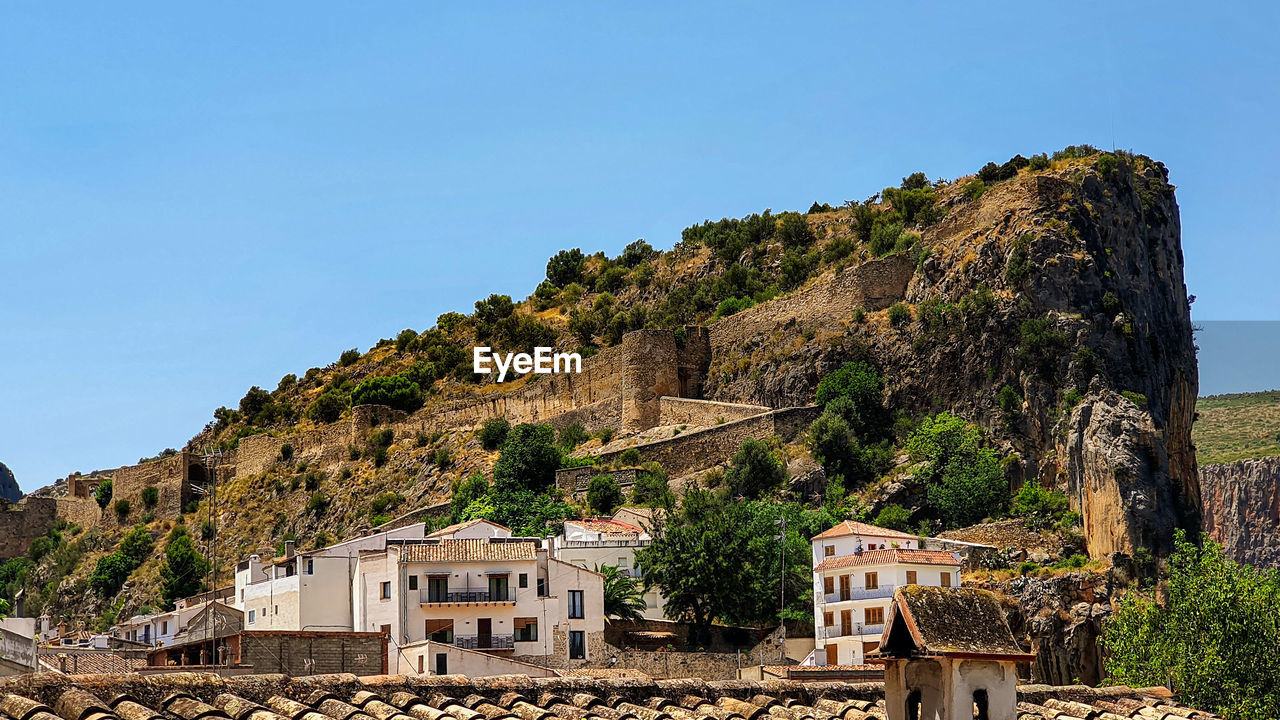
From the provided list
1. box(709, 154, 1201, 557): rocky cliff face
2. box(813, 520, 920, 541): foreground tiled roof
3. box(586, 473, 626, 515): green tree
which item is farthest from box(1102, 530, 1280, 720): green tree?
box(586, 473, 626, 515): green tree

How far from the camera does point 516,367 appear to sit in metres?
102

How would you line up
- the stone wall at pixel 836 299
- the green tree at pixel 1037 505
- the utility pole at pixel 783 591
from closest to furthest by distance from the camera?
1. the utility pole at pixel 783 591
2. the green tree at pixel 1037 505
3. the stone wall at pixel 836 299

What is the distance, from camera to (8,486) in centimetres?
16188

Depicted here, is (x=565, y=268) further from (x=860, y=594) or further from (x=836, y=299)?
(x=860, y=594)

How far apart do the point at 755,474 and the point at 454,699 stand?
4936cm

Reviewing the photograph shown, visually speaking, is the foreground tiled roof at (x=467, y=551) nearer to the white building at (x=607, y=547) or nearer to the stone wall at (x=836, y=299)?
the white building at (x=607, y=547)

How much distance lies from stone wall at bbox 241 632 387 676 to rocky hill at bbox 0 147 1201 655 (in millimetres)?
34314

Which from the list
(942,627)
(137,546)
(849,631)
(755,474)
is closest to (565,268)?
(137,546)

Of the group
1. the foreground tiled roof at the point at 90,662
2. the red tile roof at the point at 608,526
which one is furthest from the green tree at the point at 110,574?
the foreground tiled roof at the point at 90,662

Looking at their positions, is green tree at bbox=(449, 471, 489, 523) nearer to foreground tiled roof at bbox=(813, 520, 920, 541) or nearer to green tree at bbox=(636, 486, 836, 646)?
green tree at bbox=(636, 486, 836, 646)

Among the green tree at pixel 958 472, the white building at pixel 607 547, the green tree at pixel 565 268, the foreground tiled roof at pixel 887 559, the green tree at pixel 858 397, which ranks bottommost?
the foreground tiled roof at pixel 887 559

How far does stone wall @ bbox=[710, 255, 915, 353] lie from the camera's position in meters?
75.6

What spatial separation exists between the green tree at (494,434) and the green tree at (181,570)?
14778mm

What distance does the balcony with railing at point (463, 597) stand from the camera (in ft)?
140
